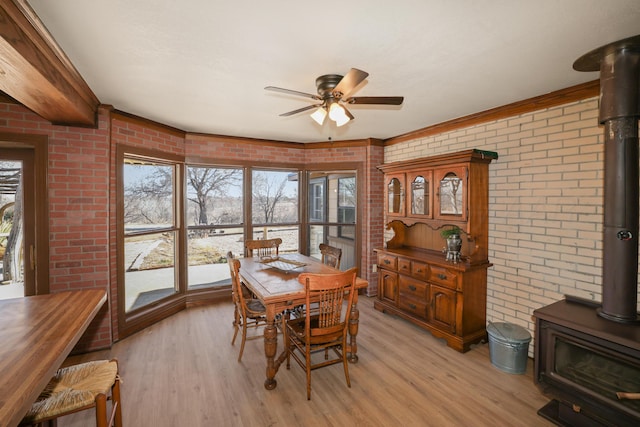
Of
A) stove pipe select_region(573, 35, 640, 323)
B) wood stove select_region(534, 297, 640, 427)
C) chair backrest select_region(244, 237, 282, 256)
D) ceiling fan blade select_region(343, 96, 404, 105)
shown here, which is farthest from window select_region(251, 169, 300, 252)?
stove pipe select_region(573, 35, 640, 323)

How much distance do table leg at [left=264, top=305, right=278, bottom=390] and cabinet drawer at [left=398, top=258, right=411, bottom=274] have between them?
6.30ft

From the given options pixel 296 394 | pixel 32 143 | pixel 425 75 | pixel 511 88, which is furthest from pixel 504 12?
pixel 32 143

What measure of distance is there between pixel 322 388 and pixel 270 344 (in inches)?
23.4

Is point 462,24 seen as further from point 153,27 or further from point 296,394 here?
point 296,394

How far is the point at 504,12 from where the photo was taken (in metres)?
1.58

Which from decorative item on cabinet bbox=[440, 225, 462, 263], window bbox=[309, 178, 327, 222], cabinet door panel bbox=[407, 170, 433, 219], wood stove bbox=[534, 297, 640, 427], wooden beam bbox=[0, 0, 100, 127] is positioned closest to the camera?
wooden beam bbox=[0, 0, 100, 127]

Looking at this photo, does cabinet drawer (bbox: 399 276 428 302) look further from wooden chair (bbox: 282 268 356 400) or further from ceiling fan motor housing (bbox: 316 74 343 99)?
ceiling fan motor housing (bbox: 316 74 343 99)

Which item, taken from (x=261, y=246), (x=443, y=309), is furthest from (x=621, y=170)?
(x=261, y=246)

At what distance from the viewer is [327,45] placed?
6.22 ft

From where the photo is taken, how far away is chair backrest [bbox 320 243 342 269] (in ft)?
11.2

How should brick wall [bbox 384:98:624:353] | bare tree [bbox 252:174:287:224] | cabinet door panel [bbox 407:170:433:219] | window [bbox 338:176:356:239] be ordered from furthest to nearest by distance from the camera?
1. window [bbox 338:176:356:239]
2. bare tree [bbox 252:174:287:224]
3. cabinet door panel [bbox 407:170:433:219]
4. brick wall [bbox 384:98:624:353]

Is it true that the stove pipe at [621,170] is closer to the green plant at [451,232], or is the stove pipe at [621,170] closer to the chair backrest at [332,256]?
the green plant at [451,232]

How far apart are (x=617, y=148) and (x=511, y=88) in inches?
40.8

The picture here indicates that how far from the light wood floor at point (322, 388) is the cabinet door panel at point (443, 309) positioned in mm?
233
